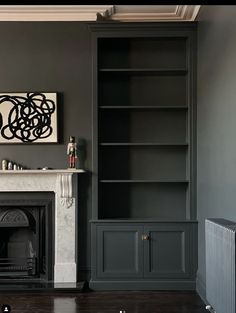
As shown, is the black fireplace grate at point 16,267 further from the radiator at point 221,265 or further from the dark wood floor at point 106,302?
the radiator at point 221,265

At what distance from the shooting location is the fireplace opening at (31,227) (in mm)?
4406

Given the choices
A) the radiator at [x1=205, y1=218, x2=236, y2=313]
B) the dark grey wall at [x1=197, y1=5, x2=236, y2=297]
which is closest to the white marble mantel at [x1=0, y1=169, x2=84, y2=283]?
the dark grey wall at [x1=197, y1=5, x2=236, y2=297]

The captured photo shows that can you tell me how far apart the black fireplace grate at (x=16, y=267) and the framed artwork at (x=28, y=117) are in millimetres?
1273

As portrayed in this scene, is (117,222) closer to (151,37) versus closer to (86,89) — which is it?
(86,89)

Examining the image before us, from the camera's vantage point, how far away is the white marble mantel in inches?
171

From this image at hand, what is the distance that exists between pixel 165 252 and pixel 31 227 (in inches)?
56.8

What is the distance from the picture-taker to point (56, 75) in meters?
4.50

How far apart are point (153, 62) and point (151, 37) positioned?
30 cm

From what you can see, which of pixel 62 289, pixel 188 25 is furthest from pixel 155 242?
pixel 188 25

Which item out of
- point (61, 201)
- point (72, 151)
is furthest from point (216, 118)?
point (61, 201)

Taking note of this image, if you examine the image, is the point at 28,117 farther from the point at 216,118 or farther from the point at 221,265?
the point at 221,265

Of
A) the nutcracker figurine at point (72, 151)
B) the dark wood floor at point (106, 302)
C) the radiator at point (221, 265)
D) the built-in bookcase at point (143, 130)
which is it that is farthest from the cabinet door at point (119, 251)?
the radiator at point (221, 265)

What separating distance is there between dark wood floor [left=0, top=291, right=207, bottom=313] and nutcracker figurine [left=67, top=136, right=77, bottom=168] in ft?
4.29

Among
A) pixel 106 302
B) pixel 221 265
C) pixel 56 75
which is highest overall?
pixel 56 75
